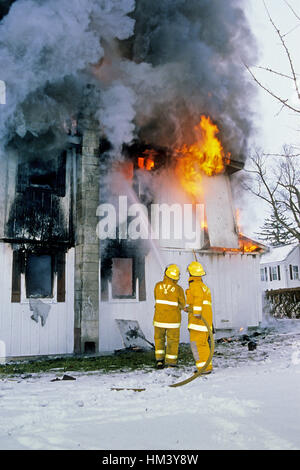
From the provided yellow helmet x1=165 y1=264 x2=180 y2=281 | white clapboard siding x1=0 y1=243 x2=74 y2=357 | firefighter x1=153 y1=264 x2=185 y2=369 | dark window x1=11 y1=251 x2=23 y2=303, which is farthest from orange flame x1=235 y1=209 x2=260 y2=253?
dark window x1=11 y1=251 x2=23 y2=303

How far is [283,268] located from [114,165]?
26.9m

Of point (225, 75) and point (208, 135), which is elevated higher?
point (225, 75)

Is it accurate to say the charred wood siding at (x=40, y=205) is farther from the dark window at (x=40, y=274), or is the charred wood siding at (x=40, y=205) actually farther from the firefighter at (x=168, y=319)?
the firefighter at (x=168, y=319)

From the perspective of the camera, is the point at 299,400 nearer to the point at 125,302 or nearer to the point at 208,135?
the point at 125,302

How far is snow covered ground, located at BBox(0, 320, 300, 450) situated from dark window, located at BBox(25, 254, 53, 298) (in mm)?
3943

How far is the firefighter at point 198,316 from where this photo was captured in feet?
22.1

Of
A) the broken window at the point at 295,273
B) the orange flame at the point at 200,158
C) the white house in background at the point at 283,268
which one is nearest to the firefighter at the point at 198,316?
the orange flame at the point at 200,158

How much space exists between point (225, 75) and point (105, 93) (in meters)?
4.61

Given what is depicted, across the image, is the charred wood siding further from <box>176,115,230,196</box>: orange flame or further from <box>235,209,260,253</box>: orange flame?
<box>235,209,260,253</box>: orange flame

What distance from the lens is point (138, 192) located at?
12.3m

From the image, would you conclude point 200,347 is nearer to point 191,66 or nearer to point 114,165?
point 114,165

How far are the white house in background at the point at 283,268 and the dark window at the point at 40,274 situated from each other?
27670 mm

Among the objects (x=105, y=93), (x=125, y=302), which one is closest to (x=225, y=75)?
(x=105, y=93)

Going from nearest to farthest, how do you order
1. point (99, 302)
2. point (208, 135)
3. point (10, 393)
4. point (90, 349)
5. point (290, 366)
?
point (10, 393)
point (290, 366)
point (90, 349)
point (99, 302)
point (208, 135)
